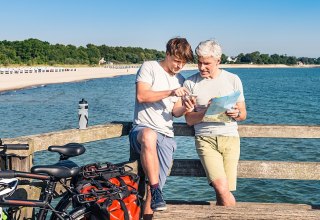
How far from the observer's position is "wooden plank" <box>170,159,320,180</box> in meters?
4.79

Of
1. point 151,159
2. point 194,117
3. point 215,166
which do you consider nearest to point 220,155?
point 215,166

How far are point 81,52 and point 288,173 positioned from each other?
14559cm

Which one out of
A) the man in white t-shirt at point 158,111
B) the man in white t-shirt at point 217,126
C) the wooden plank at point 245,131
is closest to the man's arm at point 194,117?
the man in white t-shirt at point 217,126

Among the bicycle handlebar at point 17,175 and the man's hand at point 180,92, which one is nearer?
the bicycle handlebar at point 17,175

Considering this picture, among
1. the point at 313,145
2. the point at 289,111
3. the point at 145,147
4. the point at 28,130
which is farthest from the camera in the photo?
the point at 289,111

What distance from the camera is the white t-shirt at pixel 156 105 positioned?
4375 mm

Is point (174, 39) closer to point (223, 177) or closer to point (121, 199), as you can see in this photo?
point (223, 177)

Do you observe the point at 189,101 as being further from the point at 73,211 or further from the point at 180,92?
the point at 73,211

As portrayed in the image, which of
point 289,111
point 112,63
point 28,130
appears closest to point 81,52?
point 112,63

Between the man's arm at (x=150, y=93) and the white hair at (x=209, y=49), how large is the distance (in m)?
0.40

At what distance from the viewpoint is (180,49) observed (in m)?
4.25

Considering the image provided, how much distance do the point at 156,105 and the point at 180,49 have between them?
0.56 meters

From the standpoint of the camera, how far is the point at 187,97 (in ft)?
13.8

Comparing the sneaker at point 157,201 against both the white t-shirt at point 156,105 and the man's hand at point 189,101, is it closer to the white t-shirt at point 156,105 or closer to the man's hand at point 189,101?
the white t-shirt at point 156,105
